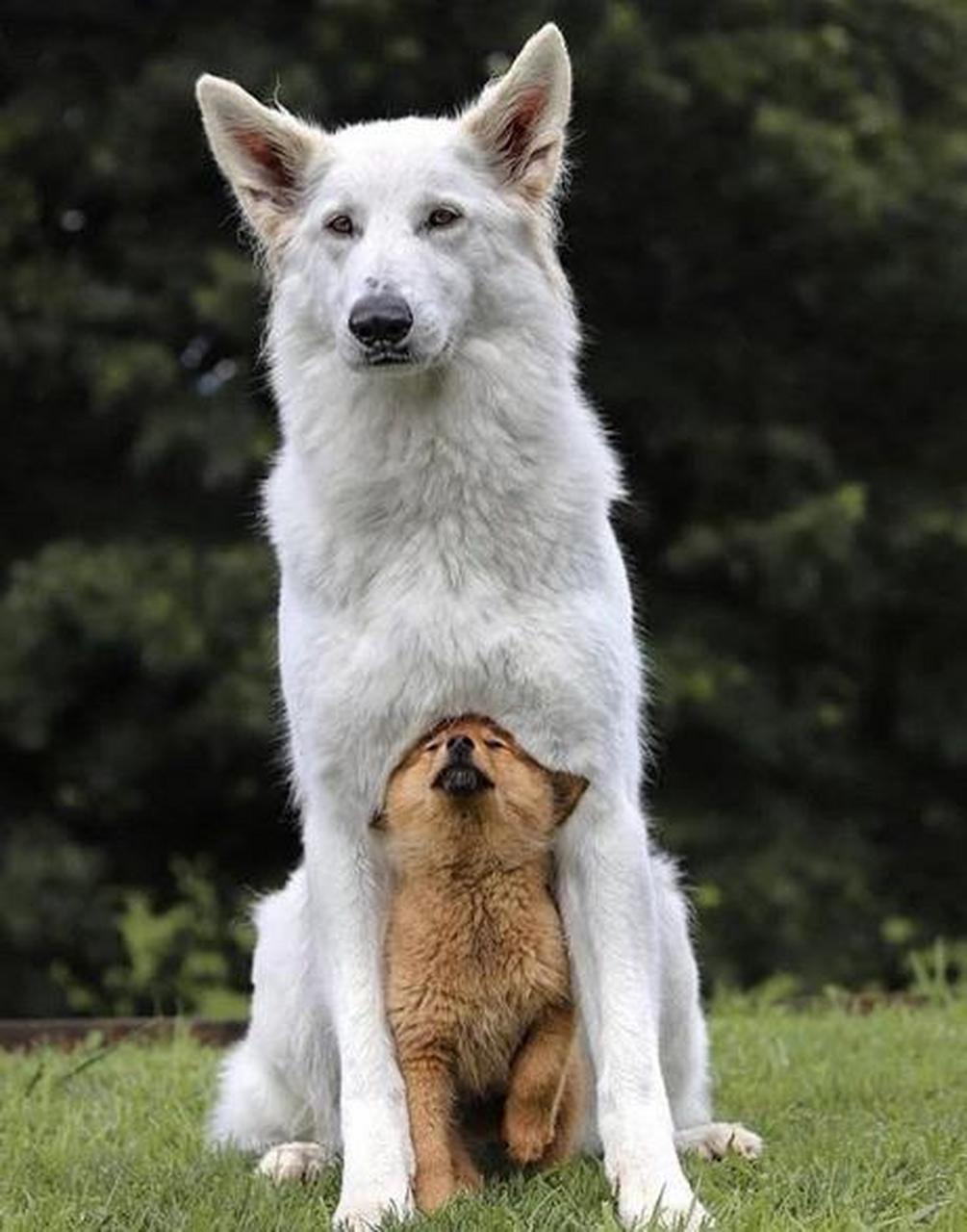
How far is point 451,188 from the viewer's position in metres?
4.74

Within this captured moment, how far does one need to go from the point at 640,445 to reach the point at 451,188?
300 inches

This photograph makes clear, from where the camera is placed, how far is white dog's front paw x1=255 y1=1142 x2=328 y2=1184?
197 inches

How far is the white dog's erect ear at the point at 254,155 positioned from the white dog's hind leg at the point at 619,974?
1413 millimetres

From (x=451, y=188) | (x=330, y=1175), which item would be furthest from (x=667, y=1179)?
(x=451, y=188)

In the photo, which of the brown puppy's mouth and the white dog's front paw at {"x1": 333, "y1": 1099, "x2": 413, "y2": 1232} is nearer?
the white dog's front paw at {"x1": 333, "y1": 1099, "x2": 413, "y2": 1232}

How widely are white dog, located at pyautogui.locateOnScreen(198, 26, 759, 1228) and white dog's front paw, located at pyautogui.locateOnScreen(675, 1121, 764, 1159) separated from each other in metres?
0.40

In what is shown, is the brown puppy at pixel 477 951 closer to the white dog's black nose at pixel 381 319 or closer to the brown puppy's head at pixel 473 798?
the brown puppy's head at pixel 473 798

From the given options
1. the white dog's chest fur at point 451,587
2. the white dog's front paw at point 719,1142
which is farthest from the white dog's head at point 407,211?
the white dog's front paw at point 719,1142

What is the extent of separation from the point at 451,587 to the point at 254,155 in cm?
106

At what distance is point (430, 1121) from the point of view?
4664 millimetres

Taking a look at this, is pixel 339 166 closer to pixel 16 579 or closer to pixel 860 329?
pixel 16 579

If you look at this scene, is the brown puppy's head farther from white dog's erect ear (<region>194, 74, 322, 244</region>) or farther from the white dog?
white dog's erect ear (<region>194, 74, 322, 244</region>)

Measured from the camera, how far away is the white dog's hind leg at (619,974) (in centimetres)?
454

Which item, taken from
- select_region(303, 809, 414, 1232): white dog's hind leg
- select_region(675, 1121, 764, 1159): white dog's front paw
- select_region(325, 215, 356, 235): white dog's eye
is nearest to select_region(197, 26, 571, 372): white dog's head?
select_region(325, 215, 356, 235): white dog's eye
